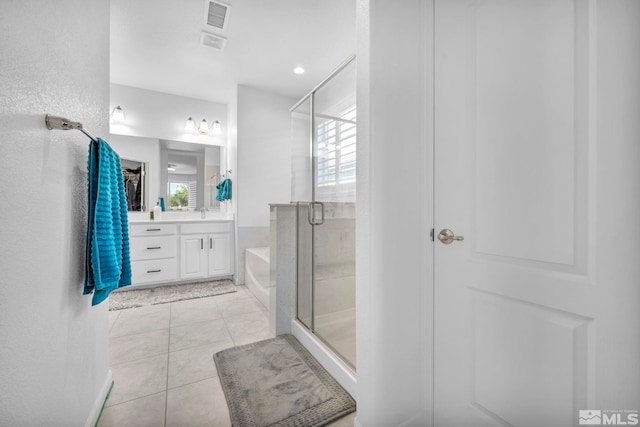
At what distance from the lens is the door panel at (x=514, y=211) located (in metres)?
0.80

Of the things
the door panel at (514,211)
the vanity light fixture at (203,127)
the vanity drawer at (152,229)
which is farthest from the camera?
the vanity light fixture at (203,127)

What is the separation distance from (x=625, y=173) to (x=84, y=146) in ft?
6.21

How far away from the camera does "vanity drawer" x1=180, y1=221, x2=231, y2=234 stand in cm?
342

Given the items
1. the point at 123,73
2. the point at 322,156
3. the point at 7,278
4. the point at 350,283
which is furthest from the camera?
the point at 123,73

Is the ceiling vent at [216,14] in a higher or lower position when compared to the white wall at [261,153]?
higher

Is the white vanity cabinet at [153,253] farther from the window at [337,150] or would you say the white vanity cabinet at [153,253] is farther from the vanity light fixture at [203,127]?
the window at [337,150]

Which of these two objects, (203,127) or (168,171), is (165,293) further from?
(203,127)

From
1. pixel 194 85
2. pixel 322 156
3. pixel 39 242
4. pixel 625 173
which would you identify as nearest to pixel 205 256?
pixel 194 85

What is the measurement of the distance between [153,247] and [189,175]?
3.83 feet

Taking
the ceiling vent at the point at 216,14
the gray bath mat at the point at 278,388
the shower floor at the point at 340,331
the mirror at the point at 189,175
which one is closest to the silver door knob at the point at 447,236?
the shower floor at the point at 340,331

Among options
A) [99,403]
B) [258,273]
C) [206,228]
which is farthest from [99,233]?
[206,228]

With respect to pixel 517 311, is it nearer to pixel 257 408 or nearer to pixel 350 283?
pixel 350 283

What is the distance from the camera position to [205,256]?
357 centimetres

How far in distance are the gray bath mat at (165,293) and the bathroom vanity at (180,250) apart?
0.33ft
